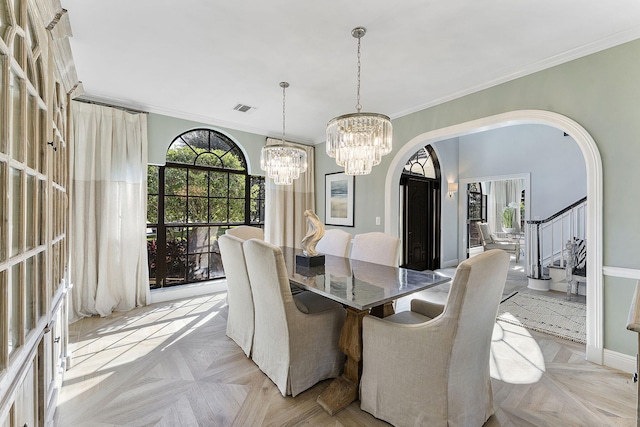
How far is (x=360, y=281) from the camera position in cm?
208

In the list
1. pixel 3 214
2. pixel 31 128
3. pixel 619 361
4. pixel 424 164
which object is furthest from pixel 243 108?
pixel 619 361

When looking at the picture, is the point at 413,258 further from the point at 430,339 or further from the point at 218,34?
the point at 218,34

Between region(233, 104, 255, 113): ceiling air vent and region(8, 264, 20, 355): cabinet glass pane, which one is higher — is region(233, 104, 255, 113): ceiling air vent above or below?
above

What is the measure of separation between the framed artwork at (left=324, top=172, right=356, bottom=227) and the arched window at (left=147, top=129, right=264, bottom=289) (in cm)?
134

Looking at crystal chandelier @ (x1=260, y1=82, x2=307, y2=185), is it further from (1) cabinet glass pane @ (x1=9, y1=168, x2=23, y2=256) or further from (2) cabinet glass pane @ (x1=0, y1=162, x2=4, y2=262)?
(2) cabinet glass pane @ (x1=0, y1=162, x2=4, y2=262)

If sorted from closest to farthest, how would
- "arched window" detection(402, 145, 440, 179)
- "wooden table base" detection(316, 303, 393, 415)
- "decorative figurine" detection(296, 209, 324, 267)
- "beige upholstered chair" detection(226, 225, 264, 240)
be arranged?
"wooden table base" detection(316, 303, 393, 415)
"decorative figurine" detection(296, 209, 324, 267)
"beige upholstered chair" detection(226, 225, 264, 240)
"arched window" detection(402, 145, 440, 179)

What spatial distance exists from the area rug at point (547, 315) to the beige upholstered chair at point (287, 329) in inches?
92.2

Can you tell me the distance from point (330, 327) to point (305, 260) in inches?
28.2

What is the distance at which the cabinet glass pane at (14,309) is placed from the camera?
1.02 meters

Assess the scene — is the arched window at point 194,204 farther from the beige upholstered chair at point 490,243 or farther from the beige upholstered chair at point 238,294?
the beige upholstered chair at point 490,243

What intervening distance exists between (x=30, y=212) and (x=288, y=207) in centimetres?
375

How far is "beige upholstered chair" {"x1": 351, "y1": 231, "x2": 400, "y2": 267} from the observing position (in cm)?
274

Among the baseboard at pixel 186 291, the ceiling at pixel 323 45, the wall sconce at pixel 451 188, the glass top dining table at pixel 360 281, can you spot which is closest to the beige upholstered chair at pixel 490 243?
the wall sconce at pixel 451 188

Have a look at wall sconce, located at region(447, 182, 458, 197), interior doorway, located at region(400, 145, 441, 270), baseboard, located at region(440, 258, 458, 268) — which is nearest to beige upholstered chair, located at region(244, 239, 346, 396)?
interior doorway, located at region(400, 145, 441, 270)
